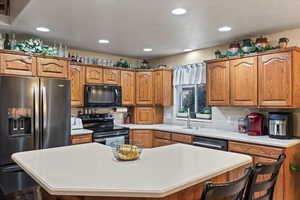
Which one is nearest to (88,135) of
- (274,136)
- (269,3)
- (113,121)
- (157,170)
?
(113,121)

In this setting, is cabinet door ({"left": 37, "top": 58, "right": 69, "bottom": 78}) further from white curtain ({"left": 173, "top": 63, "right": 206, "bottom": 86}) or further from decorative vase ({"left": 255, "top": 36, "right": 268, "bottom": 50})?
decorative vase ({"left": 255, "top": 36, "right": 268, "bottom": 50})

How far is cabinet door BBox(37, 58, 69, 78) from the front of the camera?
3.34 metres

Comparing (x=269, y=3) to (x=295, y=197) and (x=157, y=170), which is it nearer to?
(x=157, y=170)

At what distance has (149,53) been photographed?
4.91 metres

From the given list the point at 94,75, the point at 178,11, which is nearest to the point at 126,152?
the point at 178,11

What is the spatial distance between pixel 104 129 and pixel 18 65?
73.0 inches

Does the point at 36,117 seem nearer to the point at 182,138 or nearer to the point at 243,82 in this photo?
the point at 182,138

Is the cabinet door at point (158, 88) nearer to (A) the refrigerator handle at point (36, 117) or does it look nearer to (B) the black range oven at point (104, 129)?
(B) the black range oven at point (104, 129)

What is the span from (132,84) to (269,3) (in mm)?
3180

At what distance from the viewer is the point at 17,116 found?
9.75 ft

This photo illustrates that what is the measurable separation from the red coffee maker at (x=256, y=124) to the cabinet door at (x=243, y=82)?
220mm

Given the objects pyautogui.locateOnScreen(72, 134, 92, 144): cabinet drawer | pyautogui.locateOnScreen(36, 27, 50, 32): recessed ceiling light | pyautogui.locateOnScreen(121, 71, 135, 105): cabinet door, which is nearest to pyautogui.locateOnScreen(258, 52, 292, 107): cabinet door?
pyautogui.locateOnScreen(121, 71, 135, 105): cabinet door

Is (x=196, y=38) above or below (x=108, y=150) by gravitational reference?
above

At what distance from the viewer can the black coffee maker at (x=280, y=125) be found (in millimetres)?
3053
